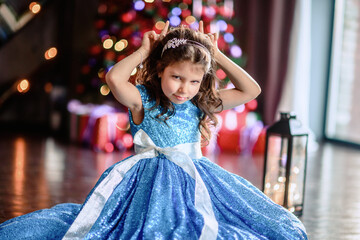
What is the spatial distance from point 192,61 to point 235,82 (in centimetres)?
32

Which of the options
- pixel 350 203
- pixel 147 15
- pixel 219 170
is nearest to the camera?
pixel 219 170

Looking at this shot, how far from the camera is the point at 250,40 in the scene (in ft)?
19.2

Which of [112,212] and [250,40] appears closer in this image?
[112,212]

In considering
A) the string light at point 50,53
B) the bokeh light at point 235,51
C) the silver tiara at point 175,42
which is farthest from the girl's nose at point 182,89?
the string light at point 50,53

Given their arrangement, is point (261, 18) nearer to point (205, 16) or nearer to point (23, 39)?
point (205, 16)

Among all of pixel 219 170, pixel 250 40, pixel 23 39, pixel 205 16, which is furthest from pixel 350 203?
pixel 23 39

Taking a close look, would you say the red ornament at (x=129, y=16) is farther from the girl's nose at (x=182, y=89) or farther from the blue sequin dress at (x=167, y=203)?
the girl's nose at (x=182, y=89)

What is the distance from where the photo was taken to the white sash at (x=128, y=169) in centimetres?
185

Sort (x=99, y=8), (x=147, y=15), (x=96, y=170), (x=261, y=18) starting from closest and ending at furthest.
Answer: (x=96, y=170), (x=147, y=15), (x=99, y=8), (x=261, y=18)

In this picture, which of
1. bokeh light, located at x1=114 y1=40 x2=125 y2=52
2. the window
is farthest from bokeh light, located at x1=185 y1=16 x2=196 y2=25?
the window

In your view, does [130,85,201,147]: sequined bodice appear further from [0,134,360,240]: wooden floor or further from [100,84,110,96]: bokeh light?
[100,84,110,96]: bokeh light

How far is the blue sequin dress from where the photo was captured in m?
1.80

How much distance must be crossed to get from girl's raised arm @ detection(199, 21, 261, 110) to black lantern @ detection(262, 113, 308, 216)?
660 mm

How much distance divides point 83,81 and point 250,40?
1.96 metres
